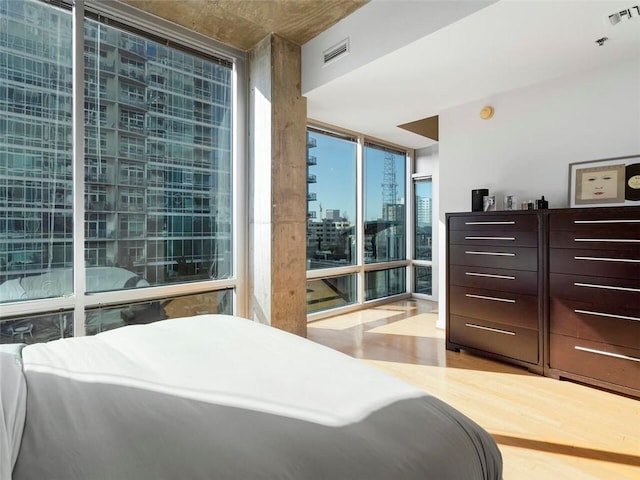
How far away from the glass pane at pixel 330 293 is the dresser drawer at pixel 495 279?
1775mm

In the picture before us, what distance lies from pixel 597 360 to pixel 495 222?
1.25 meters

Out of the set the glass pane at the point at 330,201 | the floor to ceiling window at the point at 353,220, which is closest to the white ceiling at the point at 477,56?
the glass pane at the point at 330,201

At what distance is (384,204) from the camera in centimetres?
565

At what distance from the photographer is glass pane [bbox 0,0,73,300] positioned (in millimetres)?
2535

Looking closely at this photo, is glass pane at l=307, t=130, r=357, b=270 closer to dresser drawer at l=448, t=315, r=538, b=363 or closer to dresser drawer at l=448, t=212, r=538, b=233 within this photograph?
dresser drawer at l=448, t=212, r=538, b=233

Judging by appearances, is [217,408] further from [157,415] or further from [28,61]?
[28,61]

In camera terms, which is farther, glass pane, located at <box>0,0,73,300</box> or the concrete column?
the concrete column

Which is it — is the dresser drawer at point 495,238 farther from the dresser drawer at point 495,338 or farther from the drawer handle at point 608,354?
the drawer handle at point 608,354

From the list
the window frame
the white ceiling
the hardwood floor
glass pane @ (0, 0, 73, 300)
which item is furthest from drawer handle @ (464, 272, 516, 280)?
glass pane @ (0, 0, 73, 300)

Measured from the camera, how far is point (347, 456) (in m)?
0.84

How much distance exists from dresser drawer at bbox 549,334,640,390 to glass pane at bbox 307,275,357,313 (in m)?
2.65

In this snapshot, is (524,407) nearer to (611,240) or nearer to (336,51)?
(611,240)

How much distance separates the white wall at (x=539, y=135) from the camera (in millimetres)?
2908

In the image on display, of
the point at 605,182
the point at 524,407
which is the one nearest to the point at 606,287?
the point at 605,182
